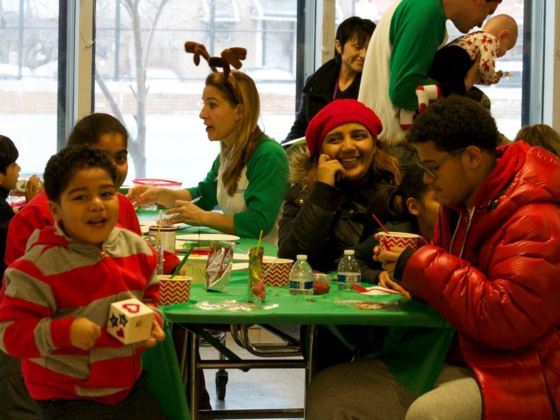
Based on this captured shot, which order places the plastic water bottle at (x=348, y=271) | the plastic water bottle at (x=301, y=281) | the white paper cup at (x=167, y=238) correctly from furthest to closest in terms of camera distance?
the white paper cup at (x=167, y=238) < the plastic water bottle at (x=348, y=271) < the plastic water bottle at (x=301, y=281)

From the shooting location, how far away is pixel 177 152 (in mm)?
6578

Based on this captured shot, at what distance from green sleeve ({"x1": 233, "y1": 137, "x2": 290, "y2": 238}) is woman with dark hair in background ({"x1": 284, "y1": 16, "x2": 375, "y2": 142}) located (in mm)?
877

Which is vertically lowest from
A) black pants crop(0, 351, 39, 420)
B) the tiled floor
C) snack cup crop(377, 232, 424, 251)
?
the tiled floor

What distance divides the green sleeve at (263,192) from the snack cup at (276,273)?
3.61ft

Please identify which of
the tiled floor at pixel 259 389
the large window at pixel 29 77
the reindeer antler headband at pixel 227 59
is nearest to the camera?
the reindeer antler headband at pixel 227 59

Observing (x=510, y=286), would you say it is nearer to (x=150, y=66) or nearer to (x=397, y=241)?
(x=397, y=241)

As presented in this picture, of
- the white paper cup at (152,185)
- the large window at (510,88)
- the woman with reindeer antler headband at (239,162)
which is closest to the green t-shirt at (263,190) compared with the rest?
the woman with reindeer antler headband at (239,162)

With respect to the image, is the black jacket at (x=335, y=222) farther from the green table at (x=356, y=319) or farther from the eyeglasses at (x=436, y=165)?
the eyeglasses at (x=436, y=165)

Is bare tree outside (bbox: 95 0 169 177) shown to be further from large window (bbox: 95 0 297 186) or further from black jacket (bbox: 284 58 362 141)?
black jacket (bbox: 284 58 362 141)

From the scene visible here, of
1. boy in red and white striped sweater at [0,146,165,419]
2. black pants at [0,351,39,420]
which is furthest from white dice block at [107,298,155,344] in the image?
black pants at [0,351,39,420]

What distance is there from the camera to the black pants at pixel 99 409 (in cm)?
245

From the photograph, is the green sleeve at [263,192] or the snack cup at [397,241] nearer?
the snack cup at [397,241]

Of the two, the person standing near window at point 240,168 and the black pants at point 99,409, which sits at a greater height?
the person standing near window at point 240,168

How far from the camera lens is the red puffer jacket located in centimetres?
252
